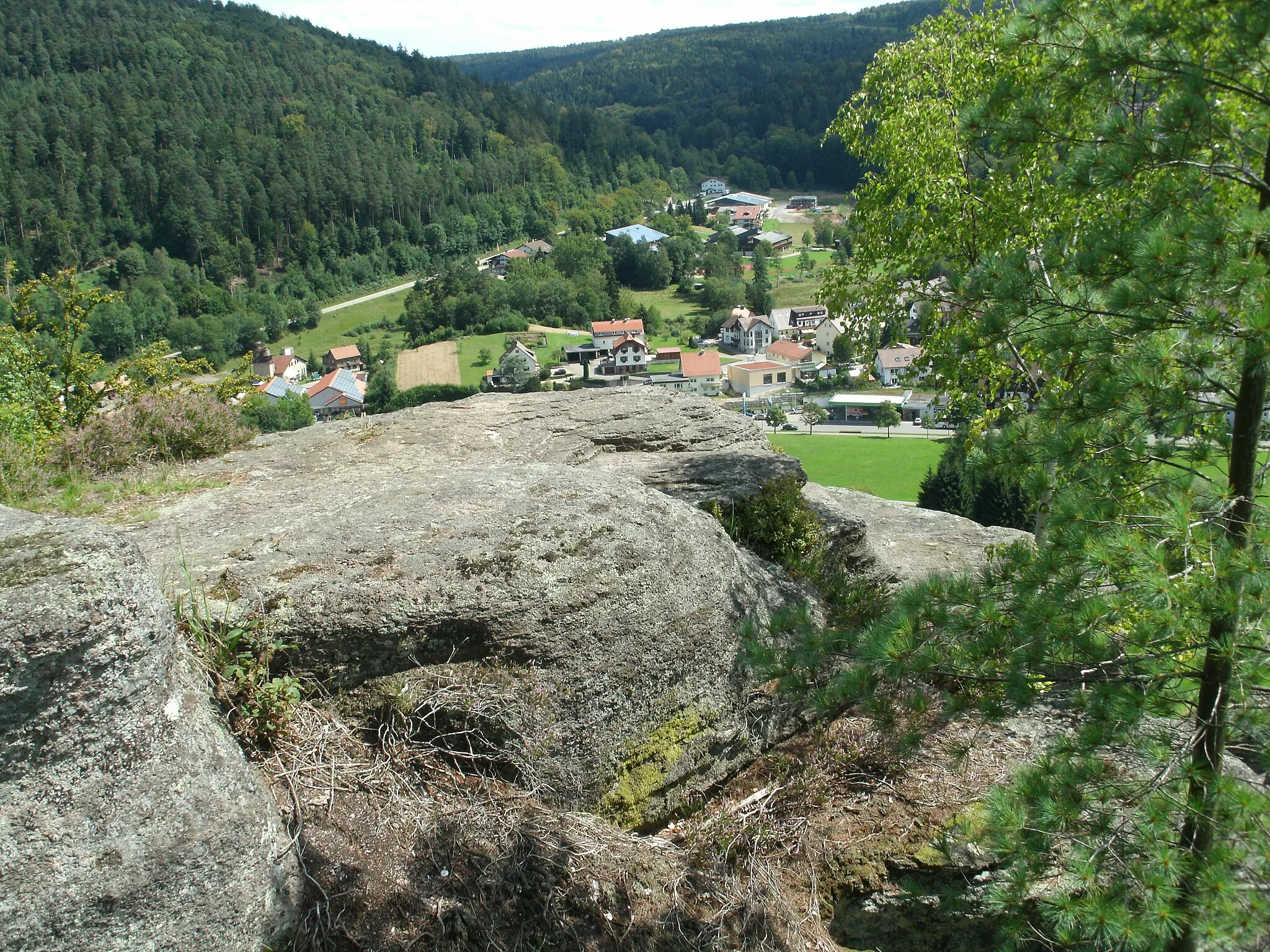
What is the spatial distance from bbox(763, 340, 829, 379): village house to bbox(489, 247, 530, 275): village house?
48.3 metres

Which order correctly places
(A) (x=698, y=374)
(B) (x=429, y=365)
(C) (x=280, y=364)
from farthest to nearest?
(B) (x=429, y=365)
(C) (x=280, y=364)
(A) (x=698, y=374)

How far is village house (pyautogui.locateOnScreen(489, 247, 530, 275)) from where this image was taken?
13418 cm

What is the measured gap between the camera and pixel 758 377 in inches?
3575

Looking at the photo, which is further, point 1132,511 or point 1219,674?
point 1132,511

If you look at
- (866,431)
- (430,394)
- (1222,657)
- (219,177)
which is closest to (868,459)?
(866,431)

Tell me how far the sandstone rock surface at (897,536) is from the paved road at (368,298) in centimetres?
12082

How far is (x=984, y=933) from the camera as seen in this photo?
607cm

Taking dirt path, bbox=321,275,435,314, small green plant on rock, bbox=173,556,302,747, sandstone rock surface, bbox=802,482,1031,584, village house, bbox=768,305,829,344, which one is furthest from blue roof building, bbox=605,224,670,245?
small green plant on rock, bbox=173,556,302,747

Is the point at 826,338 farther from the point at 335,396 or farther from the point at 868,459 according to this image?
the point at 335,396

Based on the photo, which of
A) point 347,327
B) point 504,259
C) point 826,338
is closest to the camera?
point 826,338

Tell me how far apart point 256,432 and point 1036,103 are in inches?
364

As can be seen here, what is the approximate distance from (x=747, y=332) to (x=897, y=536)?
97.1 meters

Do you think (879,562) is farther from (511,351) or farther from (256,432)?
(511,351)

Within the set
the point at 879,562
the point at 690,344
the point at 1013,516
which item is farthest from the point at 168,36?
the point at 879,562
